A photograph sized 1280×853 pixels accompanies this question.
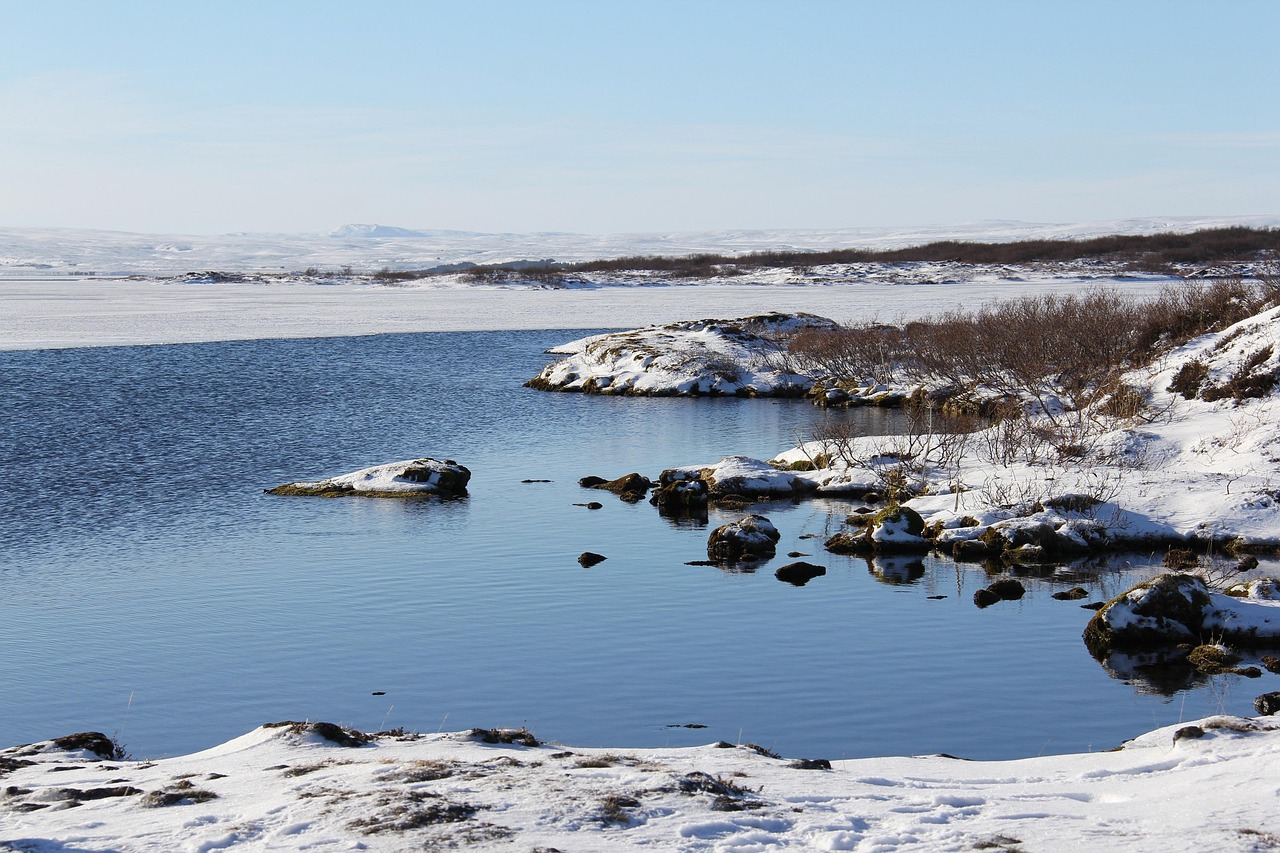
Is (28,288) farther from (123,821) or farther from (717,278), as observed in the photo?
(123,821)

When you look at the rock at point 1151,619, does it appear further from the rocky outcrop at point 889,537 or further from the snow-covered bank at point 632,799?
the rocky outcrop at point 889,537

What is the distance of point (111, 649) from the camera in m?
18.4

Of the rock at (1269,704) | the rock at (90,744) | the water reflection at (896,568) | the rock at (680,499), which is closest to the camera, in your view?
the rock at (90,744)

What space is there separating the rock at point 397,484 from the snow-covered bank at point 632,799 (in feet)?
58.1

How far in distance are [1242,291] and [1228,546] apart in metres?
20.0

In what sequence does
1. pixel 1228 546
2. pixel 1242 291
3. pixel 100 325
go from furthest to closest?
pixel 100 325 → pixel 1242 291 → pixel 1228 546

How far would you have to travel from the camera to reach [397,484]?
30359 mm

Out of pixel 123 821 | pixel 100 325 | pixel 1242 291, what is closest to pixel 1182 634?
pixel 123 821

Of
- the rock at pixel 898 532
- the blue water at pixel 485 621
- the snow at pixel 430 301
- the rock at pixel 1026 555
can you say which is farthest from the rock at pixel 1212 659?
the snow at pixel 430 301

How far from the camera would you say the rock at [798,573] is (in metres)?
22.8

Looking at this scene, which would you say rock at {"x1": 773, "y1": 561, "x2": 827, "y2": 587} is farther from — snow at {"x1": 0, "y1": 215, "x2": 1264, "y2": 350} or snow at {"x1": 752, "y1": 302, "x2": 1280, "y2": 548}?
snow at {"x1": 0, "y1": 215, "x2": 1264, "y2": 350}

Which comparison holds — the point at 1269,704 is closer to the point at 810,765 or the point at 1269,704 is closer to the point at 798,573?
the point at 810,765

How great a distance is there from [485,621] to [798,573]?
20.1 feet

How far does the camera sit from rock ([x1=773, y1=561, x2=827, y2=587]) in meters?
22.8
